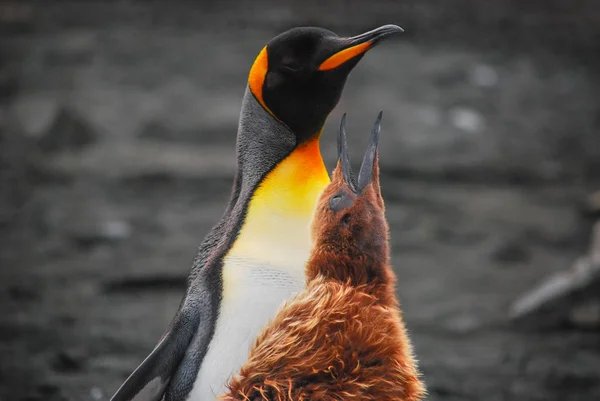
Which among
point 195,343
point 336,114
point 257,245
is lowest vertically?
point 336,114

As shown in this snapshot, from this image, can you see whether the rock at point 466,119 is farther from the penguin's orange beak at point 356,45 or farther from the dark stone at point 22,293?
the penguin's orange beak at point 356,45

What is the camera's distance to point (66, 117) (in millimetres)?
8008

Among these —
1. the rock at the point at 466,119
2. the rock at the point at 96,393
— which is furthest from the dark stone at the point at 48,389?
the rock at the point at 466,119

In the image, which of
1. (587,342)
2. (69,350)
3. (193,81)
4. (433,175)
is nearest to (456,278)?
(587,342)

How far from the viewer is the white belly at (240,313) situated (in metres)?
2.70

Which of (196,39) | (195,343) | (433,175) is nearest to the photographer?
(195,343)

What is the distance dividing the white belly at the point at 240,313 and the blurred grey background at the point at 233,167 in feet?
4.35

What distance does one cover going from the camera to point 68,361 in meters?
4.54

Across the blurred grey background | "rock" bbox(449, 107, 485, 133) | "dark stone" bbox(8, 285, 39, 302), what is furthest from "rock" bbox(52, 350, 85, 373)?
"rock" bbox(449, 107, 485, 133)

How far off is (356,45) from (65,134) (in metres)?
5.58

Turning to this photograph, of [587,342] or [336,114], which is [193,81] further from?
[587,342]

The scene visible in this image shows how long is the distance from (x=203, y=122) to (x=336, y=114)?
135 centimetres

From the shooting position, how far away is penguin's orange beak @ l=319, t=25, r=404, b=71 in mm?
2865

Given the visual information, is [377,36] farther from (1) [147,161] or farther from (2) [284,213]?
(1) [147,161]
